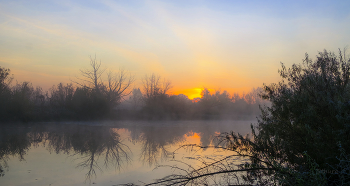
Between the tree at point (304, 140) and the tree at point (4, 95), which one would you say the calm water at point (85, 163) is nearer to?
the tree at point (304, 140)

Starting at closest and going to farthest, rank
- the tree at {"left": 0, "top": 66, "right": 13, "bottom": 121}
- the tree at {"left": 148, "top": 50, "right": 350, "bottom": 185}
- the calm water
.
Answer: the tree at {"left": 148, "top": 50, "right": 350, "bottom": 185} → the calm water → the tree at {"left": 0, "top": 66, "right": 13, "bottom": 121}

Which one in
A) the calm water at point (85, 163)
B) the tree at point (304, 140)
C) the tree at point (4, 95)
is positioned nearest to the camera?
the tree at point (304, 140)

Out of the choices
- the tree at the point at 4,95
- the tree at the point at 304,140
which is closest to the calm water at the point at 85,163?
the tree at the point at 304,140

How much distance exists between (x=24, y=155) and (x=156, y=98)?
867 inches

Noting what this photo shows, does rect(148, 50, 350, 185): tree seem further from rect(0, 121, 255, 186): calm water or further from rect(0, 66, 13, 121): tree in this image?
rect(0, 66, 13, 121): tree

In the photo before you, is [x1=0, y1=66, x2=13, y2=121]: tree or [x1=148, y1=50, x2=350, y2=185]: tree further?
[x1=0, y1=66, x2=13, y2=121]: tree

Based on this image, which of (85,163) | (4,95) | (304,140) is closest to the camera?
(304,140)

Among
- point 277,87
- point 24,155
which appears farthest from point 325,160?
point 24,155

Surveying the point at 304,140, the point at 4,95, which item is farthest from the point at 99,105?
the point at 304,140

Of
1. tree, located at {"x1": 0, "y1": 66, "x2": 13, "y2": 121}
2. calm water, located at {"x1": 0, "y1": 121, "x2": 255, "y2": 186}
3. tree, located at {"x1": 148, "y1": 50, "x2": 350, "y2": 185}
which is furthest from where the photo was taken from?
tree, located at {"x1": 0, "y1": 66, "x2": 13, "y2": 121}

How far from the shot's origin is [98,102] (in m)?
29.1

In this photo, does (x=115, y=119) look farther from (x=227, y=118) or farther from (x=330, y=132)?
(x=330, y=132)

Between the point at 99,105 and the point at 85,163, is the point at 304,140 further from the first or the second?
the point at 99,105

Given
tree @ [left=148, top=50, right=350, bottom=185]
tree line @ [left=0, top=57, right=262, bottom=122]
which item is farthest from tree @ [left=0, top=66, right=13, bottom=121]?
tree @ [left=148, top=50, right=350, bottom=185]
